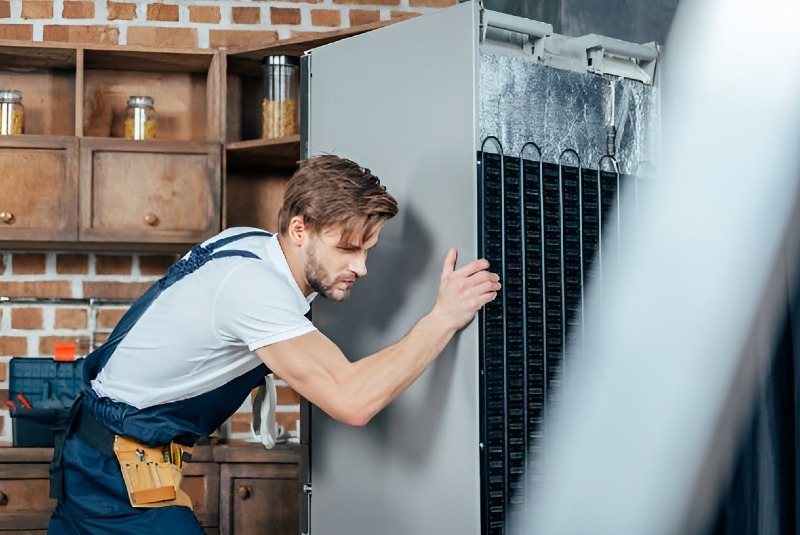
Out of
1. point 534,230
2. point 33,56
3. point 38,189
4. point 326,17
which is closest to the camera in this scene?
point 534,230

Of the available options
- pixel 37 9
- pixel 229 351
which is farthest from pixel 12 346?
pixel 229 351

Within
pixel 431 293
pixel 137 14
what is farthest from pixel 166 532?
pixel 137 14

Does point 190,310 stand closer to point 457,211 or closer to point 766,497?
point 457,211

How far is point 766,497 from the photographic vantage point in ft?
5.67

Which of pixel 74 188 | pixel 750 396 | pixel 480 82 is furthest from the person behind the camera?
pixel 74 188

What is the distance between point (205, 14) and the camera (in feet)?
10.7

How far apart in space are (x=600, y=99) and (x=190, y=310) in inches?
30.4

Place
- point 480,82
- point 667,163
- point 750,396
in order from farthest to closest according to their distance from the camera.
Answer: point 667,163 → point 750,396 → point 480,82

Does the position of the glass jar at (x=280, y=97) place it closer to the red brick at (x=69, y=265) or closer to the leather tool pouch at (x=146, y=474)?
the red brick at (x=69, y=265)

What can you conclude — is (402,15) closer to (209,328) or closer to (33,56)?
(33,56)

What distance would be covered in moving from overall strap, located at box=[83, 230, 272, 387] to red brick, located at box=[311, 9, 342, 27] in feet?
4.99

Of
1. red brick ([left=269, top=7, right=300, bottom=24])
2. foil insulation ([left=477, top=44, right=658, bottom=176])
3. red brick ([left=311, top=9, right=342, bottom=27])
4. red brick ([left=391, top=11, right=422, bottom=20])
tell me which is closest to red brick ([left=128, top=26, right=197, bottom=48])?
red brick ([left=269, top=7, right=300, bottom=24])

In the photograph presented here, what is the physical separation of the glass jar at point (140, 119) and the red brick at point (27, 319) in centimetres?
59

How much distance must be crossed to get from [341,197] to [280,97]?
1.39 meters
